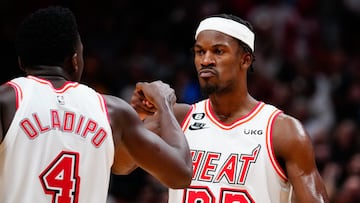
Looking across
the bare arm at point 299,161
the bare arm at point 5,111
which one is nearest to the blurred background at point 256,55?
the bare arm at point 299,161

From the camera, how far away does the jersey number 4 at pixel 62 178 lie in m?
4.09

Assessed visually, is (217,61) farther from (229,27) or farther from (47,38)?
(47,38)

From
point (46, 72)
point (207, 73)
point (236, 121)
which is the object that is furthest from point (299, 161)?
point (46, 72)

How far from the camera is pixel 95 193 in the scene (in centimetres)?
422

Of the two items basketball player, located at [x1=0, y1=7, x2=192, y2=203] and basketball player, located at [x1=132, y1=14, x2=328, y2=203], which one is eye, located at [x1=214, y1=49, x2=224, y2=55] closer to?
basketball player, located at [x1=132, y1=14, x2=328, y2=203]

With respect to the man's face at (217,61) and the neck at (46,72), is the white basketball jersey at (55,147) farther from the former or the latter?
the man's face at (217,61)

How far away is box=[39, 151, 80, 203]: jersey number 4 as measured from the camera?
Answer: 4094 mm

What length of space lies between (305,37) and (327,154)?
9.20 feet

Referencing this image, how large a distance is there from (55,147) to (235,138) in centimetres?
191

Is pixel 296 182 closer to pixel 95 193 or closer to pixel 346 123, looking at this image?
pixel 95 193

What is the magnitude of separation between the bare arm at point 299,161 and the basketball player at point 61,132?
1263 mm

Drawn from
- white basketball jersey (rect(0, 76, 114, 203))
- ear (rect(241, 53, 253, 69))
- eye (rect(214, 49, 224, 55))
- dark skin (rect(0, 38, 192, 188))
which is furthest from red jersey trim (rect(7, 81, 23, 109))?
ear (rect(241, 53, 253, 69))

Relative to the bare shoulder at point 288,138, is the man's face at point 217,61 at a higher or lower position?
higher

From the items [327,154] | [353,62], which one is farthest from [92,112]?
[353,62]
